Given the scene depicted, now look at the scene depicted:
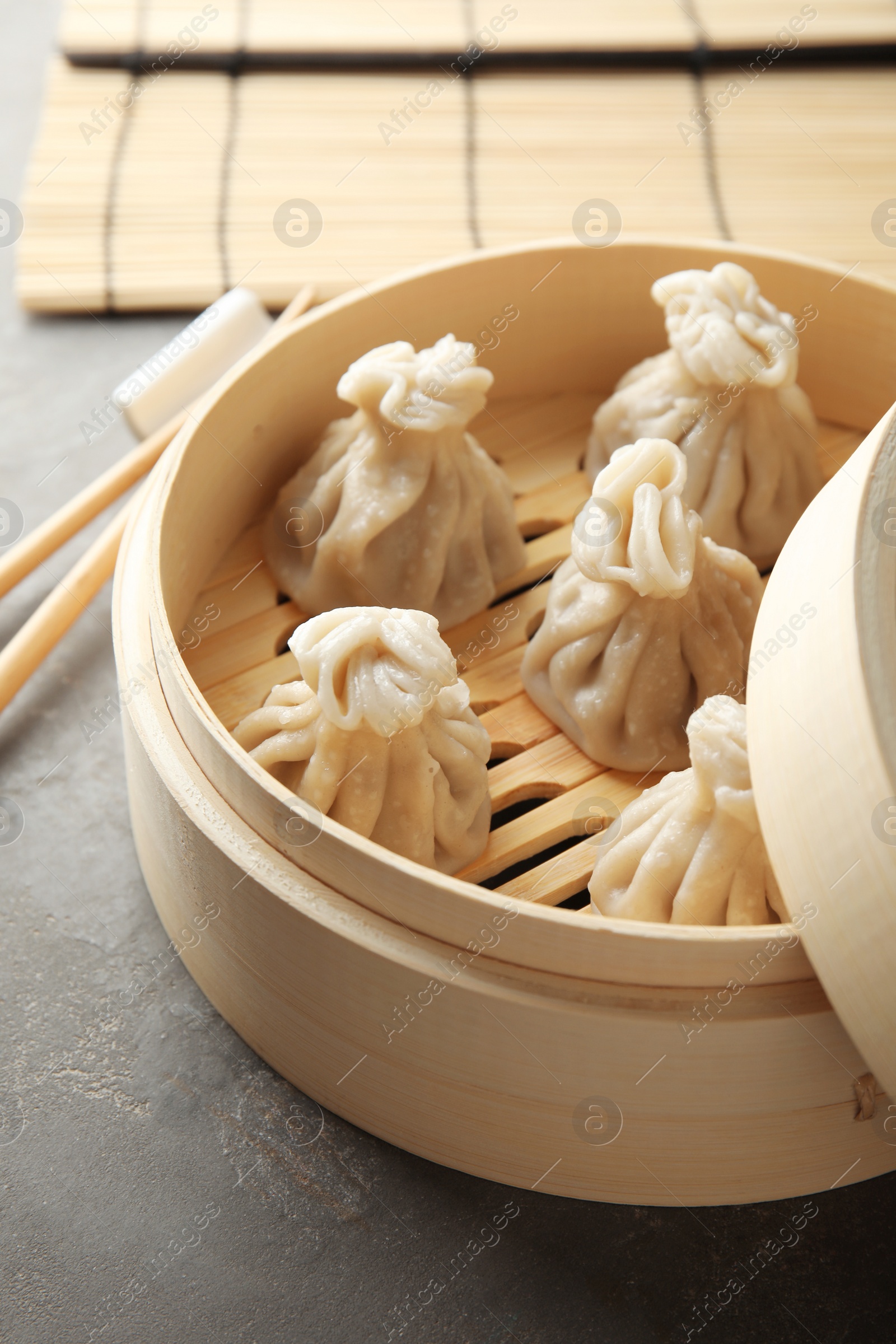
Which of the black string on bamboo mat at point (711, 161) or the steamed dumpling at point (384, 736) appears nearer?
the steamed dumpling at point (384, 736)

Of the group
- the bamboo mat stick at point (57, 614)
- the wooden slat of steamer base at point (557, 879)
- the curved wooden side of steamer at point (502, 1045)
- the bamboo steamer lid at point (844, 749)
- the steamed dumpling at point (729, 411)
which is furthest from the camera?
the bamboo mat stick at point (57, 614)

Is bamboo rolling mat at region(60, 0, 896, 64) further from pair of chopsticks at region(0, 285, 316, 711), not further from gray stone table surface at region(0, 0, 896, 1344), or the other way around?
gray stone table surface at region(0, 0, 896, 1344)

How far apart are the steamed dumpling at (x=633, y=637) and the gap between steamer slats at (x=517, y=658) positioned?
0.07 meters

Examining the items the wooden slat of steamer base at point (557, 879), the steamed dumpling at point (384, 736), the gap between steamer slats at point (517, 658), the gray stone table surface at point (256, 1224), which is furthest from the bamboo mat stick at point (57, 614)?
the wooden slat of steamer base at point (557, 879)

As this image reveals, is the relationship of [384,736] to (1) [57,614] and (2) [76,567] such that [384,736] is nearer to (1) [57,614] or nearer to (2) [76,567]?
(1) [57,614]

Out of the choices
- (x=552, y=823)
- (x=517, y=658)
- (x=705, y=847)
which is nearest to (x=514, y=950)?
(x=705, y=847)

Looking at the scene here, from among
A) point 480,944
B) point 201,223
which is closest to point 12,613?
point 201,223

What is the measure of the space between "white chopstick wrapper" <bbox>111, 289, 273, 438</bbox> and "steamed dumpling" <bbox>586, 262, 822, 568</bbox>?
786 millimetres

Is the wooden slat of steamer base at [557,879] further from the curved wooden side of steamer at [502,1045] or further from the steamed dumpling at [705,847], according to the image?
the curved wooden side of steamer at [502,1045]

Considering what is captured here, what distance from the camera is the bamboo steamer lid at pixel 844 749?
4.34 feet

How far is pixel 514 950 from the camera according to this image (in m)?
1.41

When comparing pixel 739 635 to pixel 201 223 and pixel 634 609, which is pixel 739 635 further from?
pixel 201 223

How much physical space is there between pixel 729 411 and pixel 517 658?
579 mm

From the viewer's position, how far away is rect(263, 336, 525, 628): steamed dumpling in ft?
6.40
